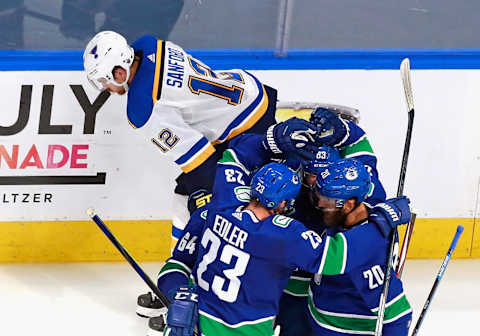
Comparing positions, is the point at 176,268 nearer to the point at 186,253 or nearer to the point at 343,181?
the point at 186,253

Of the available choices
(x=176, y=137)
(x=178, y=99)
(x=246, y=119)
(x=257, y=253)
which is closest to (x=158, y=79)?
(x=178, y=99)

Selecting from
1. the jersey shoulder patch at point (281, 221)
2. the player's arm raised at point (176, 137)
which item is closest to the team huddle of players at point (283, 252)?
the jersey shoulder patch at point (281, 221)

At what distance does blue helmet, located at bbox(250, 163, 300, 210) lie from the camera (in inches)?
114

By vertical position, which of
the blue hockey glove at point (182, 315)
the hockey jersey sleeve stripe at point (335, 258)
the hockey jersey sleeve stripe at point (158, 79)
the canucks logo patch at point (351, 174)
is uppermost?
the hockey jersey sleeve stripe at point (158, 79)

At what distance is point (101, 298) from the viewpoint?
175 inches

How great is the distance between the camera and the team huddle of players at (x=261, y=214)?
9.47 feet

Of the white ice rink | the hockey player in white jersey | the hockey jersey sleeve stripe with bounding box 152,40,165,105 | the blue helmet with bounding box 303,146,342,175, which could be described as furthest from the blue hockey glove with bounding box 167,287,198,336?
the white ice rink

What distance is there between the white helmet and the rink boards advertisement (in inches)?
26.1

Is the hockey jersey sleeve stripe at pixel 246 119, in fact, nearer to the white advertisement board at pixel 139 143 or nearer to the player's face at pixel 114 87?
the player's face at pixel 114 87

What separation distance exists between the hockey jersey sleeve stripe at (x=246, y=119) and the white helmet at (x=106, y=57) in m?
0.48

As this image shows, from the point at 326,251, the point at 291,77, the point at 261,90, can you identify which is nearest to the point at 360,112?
the point at 291,77

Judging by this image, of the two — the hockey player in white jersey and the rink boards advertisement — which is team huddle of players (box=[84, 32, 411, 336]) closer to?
the hockey player in white jersey

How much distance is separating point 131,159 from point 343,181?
1797mm

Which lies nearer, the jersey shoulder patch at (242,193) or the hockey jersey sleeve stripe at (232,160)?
the jersey shoulder patch at (242,193)
